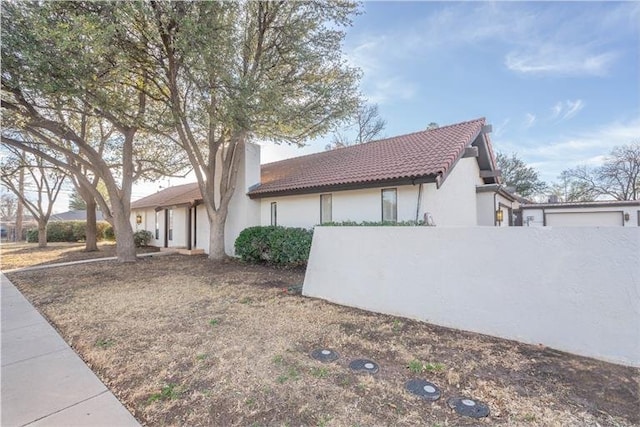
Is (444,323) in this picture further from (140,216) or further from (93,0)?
(140,216)

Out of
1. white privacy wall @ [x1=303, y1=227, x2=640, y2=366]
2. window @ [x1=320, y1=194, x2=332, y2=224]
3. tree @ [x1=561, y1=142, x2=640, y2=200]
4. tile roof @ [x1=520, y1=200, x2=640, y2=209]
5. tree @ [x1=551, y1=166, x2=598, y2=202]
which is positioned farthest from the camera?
tree @ [x1=551, y1=166, x2=598, y2=202]

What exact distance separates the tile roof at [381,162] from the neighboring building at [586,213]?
789 cm

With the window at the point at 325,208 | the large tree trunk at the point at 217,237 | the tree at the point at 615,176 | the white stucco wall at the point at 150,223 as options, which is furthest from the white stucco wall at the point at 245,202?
the tree at the point at 615,176

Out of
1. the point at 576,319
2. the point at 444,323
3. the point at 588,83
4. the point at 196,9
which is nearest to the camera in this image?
the point at 576,319

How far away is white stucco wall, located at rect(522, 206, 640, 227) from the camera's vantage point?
15.2 meters

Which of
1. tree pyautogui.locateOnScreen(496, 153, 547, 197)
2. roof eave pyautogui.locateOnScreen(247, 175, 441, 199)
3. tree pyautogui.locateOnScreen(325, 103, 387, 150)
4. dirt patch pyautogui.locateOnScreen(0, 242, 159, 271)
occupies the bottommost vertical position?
dirt patch pyautogui.locateOnScreen(0, 242, 159, 271)

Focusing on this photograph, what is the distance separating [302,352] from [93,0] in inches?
374

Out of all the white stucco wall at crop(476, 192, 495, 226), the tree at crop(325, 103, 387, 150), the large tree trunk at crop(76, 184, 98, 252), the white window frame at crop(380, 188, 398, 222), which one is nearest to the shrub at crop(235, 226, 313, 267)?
the white window frame at crop(380, 188, 398, 222)

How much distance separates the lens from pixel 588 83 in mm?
10000

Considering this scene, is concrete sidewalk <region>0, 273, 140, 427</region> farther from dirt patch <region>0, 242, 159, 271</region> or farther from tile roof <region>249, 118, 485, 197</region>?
dirt patch <region>0, 242, 159, 271</region>

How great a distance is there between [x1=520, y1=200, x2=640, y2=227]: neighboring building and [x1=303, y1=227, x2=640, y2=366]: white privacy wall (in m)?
12.7

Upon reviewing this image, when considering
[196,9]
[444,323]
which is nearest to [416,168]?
[444,323]

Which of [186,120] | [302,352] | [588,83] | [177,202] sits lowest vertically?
[302,352]

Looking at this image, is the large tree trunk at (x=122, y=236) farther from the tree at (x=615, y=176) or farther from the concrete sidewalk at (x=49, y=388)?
the tree at (x=615, y=176)
